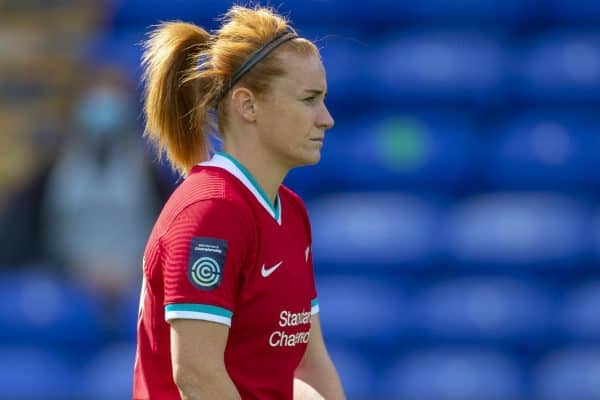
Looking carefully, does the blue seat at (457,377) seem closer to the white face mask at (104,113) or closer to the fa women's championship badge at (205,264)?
the white face mask at (104,113)

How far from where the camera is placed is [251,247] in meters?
2.40

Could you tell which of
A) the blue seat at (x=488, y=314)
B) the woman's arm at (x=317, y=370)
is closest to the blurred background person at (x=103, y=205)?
the blue seat at (x=488, y=314)

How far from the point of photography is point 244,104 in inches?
99.0

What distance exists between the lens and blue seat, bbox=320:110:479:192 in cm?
602

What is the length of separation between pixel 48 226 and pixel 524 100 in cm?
237

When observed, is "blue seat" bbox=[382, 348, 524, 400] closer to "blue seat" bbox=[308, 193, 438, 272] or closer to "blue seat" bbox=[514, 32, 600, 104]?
"blue seat" bbox=[308, 193, 438, 272]

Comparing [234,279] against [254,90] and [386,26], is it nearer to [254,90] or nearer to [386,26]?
[254,90]

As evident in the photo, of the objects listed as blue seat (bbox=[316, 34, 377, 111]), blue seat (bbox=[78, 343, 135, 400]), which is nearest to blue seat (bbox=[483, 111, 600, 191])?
blue seat (bbox=[316, 34, 377, 111])

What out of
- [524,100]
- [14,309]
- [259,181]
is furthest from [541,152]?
[259,181]

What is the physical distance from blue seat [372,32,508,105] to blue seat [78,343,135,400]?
71.2 inches

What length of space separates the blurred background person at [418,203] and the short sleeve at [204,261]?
316 cm

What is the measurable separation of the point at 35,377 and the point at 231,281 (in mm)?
3695

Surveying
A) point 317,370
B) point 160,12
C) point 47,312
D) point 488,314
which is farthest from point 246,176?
point 160,12

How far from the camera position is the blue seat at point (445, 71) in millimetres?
6219
